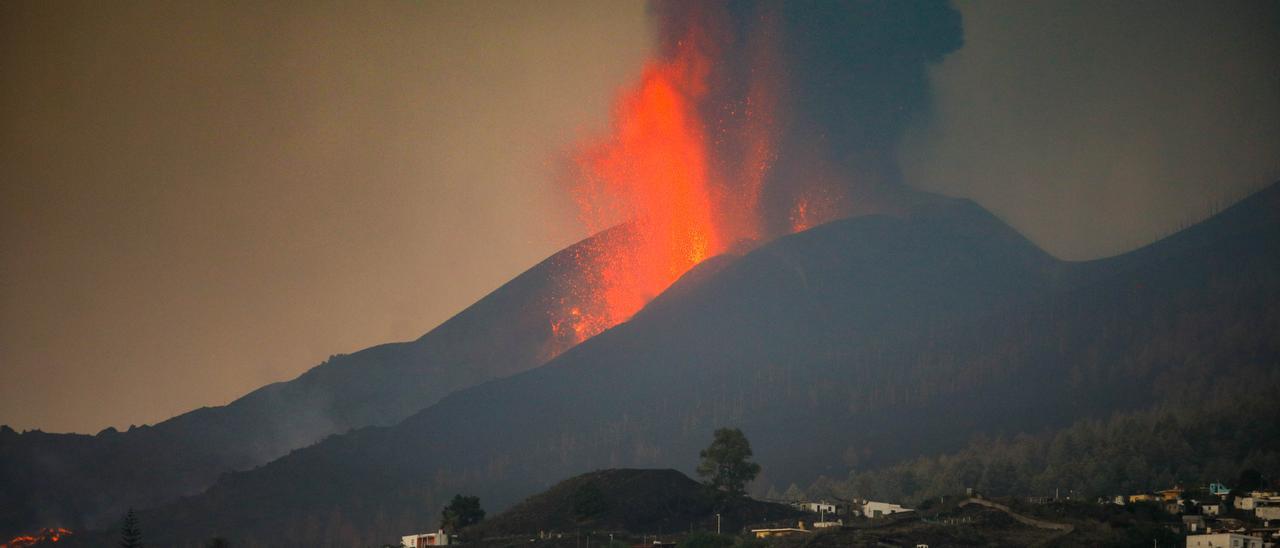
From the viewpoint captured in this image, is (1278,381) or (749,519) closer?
(749,519)

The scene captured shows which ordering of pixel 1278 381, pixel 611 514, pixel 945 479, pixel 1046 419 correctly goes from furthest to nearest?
pixel 1046 419
pixel 1278 381
pixel 945 479
pixel 611 514

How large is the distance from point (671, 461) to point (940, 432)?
98.6 ft

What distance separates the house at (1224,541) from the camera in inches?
3374

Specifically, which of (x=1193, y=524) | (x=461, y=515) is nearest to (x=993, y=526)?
(x=1193, y=524)

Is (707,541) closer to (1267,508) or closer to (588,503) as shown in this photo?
(588,503)

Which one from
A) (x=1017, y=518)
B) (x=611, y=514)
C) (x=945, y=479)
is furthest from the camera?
(x=945, y=479)

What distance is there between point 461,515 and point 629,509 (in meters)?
13.9

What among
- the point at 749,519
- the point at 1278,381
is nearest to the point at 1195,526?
the point at 749,519

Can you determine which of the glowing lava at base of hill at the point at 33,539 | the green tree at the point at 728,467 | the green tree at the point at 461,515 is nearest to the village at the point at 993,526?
the green tree at the point at 461,515

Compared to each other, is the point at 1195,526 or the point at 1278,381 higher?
the point at 1278,381

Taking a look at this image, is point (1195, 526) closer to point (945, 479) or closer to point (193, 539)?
point (945, 479)

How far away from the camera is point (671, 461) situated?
7751 inches

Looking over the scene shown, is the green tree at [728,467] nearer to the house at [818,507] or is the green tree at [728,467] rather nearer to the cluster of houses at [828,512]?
the cluster of houses at [828,512]

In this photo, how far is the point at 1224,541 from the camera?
85750mm
